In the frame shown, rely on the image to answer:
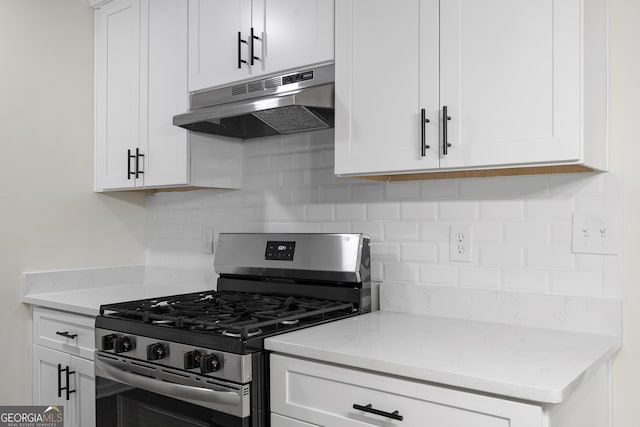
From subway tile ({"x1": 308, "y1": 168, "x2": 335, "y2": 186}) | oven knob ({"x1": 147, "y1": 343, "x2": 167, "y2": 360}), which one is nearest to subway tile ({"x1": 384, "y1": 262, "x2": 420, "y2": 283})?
subway tile ({"x1": 308, "y1": 168, "x2": 335, "y2": 186})

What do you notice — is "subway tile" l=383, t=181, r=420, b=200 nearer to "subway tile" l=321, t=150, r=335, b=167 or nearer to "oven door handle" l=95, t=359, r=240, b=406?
"subway tile" l=321, t=150, r=335, b=167

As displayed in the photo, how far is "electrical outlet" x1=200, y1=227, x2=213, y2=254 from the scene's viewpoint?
9.07 ft

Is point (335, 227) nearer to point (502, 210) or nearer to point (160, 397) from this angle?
point (502, 210)

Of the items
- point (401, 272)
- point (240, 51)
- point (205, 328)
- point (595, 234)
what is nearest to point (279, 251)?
point (401, 272)

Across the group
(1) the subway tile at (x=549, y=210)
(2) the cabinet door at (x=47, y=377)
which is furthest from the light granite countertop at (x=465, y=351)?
(2) the cabinet door at (x=47, y=377)

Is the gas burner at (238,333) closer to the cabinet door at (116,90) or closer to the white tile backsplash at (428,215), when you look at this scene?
the white tile backsplash at (428,215)

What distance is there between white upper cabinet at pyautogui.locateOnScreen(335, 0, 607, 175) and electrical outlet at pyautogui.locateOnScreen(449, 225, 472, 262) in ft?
1.23

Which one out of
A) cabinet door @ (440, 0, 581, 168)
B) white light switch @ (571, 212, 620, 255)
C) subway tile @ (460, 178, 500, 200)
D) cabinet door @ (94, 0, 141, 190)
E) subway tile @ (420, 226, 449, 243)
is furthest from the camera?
cabinet door @ (94, 0, 141, 190)

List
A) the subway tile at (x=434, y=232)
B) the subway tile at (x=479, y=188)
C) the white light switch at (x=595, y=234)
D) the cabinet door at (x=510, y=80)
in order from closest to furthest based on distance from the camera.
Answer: the cabinet door at (x=510, y=80), the white light switch at (x=595, y=234), the subway tile at (x=479, y=188), the subway tile at (x=434, y=232)

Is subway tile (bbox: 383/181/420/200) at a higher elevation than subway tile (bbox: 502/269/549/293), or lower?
higher

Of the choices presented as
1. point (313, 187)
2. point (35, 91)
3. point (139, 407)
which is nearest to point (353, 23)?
point (313, 187)

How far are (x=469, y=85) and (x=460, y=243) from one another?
0.60m

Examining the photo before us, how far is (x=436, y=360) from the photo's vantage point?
1.32 m

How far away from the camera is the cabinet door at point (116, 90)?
2.64m
